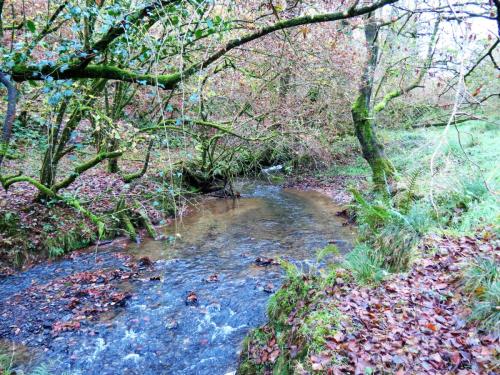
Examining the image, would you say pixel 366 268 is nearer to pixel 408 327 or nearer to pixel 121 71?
pixel 408 327

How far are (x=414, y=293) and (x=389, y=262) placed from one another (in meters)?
1.39

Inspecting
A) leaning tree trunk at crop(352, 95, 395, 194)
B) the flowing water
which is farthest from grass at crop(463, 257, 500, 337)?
leaning tree trunk at crop(352, 95, 395, 194)

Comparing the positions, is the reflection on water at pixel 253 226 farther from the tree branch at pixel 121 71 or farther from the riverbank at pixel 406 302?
the tree branch at pixel 121 71

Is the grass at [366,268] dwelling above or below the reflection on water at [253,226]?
above

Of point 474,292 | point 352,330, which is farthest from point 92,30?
point 474,292

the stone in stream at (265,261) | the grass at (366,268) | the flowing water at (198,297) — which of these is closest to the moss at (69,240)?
the flowing water at (198,297)

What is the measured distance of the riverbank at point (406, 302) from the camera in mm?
3441

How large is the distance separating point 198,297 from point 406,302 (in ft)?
12.7

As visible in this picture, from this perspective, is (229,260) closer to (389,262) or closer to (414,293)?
(389,262)

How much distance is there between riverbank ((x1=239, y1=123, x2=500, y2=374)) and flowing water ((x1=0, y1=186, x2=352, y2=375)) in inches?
32.1

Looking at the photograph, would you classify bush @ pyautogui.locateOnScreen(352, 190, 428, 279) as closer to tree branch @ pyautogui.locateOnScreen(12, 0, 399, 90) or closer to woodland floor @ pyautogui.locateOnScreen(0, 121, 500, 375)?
woodland floor @ pyautogui.locateOnScreen(0, 121, 500, 375)

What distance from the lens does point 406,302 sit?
4.21 metres

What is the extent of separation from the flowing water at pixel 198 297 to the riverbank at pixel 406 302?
32.1 inches

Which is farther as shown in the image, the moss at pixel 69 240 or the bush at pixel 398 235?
the moss at pixel 69 240
